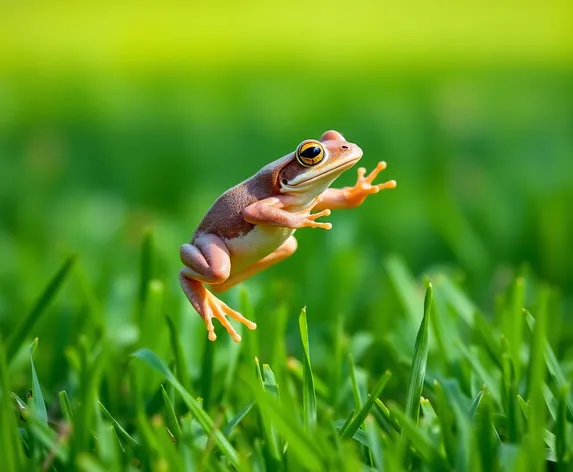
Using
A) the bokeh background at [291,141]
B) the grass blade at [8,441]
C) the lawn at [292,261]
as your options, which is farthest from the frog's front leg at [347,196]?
the bokeh background at [291,141]

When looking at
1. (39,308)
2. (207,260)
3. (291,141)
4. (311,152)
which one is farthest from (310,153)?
(291,141)

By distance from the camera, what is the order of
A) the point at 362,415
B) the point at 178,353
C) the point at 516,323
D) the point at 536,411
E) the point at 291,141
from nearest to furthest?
the point at 536,411
the point at 362,415
the point at 178,353
the point at 516,323
the point at 291,141

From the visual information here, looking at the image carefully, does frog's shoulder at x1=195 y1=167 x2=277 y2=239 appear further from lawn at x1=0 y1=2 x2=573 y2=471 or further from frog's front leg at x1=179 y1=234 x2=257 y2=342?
lawn at x1=0 y1=2 x2=573 y2=471

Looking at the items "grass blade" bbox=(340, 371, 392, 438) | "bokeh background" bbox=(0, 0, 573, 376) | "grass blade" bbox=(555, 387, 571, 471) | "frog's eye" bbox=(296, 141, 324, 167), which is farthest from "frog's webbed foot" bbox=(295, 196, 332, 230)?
"bokeh background" bbox=(0, 0, 573, 376)

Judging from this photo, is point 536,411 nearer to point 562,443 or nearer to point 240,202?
point 562,443

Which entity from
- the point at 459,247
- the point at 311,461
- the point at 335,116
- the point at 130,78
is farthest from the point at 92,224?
the point at 130,78

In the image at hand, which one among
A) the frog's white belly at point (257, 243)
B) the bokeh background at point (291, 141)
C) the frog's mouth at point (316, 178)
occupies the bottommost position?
the bokeh background at point (291, 141)

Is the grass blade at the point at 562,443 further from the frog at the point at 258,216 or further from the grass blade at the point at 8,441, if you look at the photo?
the grass blade at the point at 8,441
